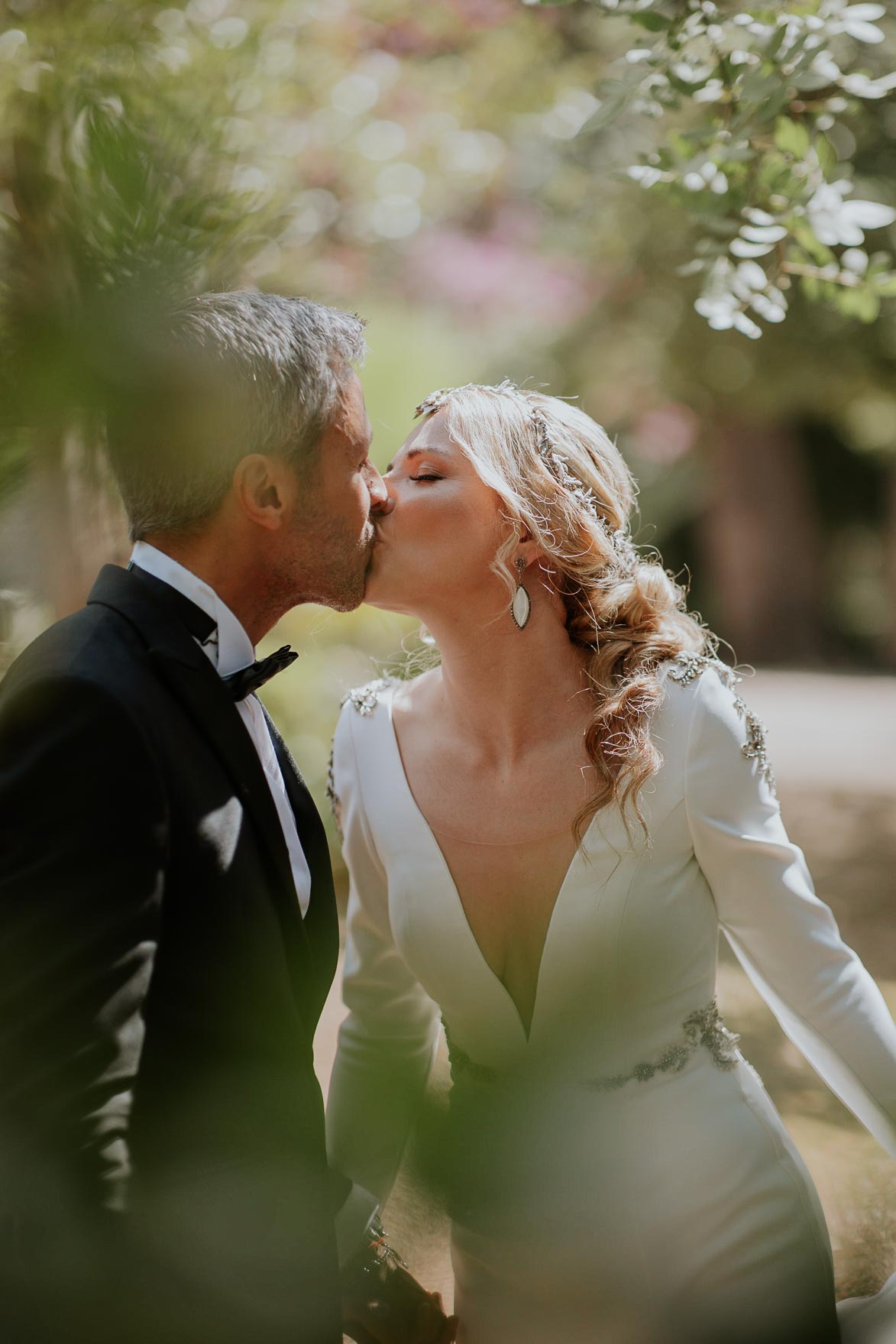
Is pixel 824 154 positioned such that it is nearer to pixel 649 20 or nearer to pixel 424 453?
pixel 649 20

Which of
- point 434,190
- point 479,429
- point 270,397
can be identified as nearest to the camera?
point 270,397

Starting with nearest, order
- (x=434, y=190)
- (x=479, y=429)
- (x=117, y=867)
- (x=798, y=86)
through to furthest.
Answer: (x=117, y=867) → (x=798, y=86) → (x=479, y=429) → (x=434, y=190)

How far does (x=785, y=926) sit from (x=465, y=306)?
7.27m

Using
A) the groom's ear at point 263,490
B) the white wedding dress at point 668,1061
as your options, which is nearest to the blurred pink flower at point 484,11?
the white wedding dress at point 668,1061

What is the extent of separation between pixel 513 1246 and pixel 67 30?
1.99 m

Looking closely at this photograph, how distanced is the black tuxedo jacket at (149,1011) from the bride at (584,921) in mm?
512

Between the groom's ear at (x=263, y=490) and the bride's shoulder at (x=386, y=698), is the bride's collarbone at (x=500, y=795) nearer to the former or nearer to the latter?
the bride's shoulder at (x=386, y=698)

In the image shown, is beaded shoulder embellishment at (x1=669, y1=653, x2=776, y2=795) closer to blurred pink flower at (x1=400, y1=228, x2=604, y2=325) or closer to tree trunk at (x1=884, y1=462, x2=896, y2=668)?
blurred pink flower at (x1=400, y1=228, x2=604, y2=325)

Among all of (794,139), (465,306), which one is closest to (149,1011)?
(794,139)

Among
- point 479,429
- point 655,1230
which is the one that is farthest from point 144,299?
point 655,1230

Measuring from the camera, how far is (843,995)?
1967 millimetres

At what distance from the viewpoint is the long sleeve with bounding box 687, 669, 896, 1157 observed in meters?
1.95

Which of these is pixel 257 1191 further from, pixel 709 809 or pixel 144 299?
pixel 709 809

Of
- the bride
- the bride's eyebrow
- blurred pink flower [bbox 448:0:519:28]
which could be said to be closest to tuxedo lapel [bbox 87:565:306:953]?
the bride
